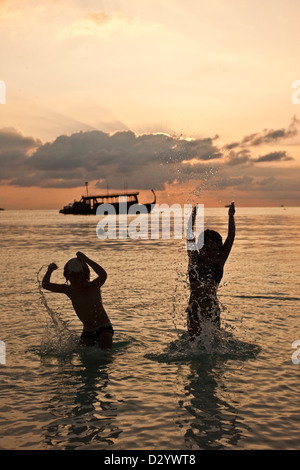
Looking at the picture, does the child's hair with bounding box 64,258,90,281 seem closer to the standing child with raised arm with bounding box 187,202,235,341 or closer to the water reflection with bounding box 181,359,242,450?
the standing child with raised arm with bounding box 187,202,235,341

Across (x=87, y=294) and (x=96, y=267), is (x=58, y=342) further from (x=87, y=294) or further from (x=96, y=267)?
(x=96, y=267)

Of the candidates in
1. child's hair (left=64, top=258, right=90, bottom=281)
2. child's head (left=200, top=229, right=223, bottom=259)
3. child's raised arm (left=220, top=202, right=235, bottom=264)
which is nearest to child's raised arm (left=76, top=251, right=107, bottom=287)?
child's hair (left=64, top=258, right=90, bottom=281)

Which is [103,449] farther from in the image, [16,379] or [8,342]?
[8,342]

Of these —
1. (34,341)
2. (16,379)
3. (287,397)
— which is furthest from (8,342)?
(287,397)

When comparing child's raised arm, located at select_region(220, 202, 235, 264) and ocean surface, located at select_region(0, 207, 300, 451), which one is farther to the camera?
child's raised arm, located at select_region(220, 202, 235, 264)

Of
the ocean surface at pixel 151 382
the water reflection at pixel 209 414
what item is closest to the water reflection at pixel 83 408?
the ocean surface at pixel 151 382

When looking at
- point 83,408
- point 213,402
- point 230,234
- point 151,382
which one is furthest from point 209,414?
point 230,234

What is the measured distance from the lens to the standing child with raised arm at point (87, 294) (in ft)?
22.2

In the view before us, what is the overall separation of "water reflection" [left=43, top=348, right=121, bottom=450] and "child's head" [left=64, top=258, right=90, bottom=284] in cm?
132

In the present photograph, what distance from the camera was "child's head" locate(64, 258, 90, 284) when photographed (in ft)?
22.2

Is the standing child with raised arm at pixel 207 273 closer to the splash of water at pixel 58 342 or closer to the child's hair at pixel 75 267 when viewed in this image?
the child's hair at pixel 75 267

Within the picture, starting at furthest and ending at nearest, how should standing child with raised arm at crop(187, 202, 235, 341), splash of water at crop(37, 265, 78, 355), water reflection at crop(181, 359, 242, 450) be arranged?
1. splash of water at crop(37, 265, 78, 355)
2. standing child with raised arm at crop(187, 202, 235, 341)
3. water reflection at crop(181, 359, 242, 450)

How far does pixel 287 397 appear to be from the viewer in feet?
18.4
